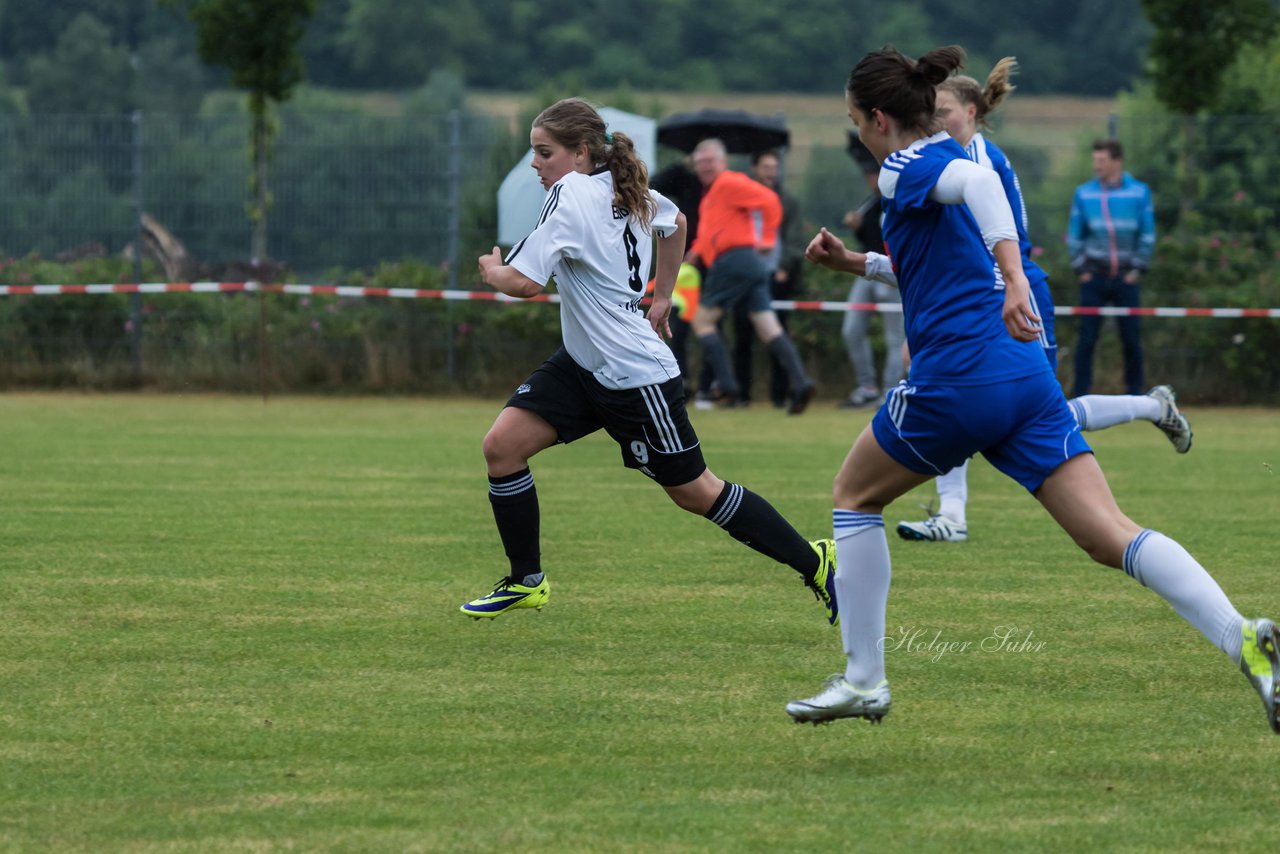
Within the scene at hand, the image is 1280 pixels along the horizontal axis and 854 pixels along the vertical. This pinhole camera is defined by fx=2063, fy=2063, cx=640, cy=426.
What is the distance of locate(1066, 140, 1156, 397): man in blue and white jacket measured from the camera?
52.3ft

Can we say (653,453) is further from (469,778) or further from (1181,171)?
(1181,171)

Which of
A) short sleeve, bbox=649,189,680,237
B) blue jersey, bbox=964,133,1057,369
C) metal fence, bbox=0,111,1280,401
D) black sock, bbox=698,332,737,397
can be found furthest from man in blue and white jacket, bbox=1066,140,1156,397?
short sleeve, bbox=649,189,680,237

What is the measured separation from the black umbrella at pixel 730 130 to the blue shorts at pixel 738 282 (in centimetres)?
304

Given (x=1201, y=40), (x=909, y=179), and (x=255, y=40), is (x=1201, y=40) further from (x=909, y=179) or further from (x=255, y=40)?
(x=909, y=179)

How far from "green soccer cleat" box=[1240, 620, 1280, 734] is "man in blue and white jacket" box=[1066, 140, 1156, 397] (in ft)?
37.3

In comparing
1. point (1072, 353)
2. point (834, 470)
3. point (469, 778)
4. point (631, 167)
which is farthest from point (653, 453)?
point (1072, 353)

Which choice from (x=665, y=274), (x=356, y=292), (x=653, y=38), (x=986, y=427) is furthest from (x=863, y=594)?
(x=653, y=38)

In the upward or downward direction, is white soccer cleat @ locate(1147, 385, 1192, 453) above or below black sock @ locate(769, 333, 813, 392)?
above

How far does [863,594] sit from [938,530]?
12.8ft

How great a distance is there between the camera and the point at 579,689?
5.64m

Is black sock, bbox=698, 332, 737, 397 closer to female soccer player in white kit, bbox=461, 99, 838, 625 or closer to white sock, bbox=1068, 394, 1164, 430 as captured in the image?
white sock, bbox=1068, 394, 1164, 430

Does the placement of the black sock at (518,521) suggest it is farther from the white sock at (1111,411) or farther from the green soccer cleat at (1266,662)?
the green soccer cleat at (1266,662)

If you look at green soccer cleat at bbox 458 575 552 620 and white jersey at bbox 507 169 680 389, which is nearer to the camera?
white jersey at bbox 507 169 680 389

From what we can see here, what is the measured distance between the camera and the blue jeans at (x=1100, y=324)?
1630 centimetres
